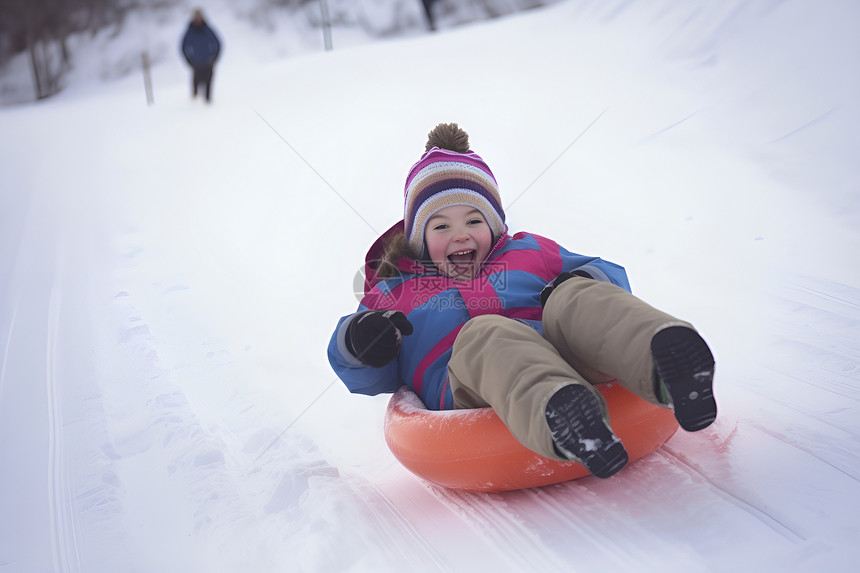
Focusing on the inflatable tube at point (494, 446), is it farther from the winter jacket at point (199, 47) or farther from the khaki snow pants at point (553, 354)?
the winter jacket at point (199, 47)

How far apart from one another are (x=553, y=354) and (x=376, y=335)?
15.8 inches

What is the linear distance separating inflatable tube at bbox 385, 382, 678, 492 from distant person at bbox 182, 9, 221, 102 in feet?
17.4

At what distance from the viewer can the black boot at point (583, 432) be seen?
962 mm

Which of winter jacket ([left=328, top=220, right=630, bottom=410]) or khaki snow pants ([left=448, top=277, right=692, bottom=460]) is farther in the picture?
winter jacket ([left=328, top=220, right=630, bottom=410])

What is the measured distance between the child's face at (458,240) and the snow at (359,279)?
48 centimetres

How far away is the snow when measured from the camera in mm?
1212

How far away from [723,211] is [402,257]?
61.8 inches

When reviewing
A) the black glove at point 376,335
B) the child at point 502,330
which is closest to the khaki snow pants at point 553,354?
the child at point 502,330

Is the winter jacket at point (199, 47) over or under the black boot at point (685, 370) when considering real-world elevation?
under

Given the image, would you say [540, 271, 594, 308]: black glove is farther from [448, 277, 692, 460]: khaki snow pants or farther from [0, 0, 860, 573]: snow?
[0, 0, 860, 573]: snow

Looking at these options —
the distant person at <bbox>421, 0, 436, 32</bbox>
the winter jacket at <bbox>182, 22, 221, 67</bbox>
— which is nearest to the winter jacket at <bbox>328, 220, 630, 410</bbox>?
the winter jacket at <bbox>182, 22, 221, 67</bbox>

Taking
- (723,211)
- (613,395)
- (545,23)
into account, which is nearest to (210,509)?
(613,395)

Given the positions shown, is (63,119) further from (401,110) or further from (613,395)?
(613,395)

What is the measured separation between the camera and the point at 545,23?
5.82 metres
